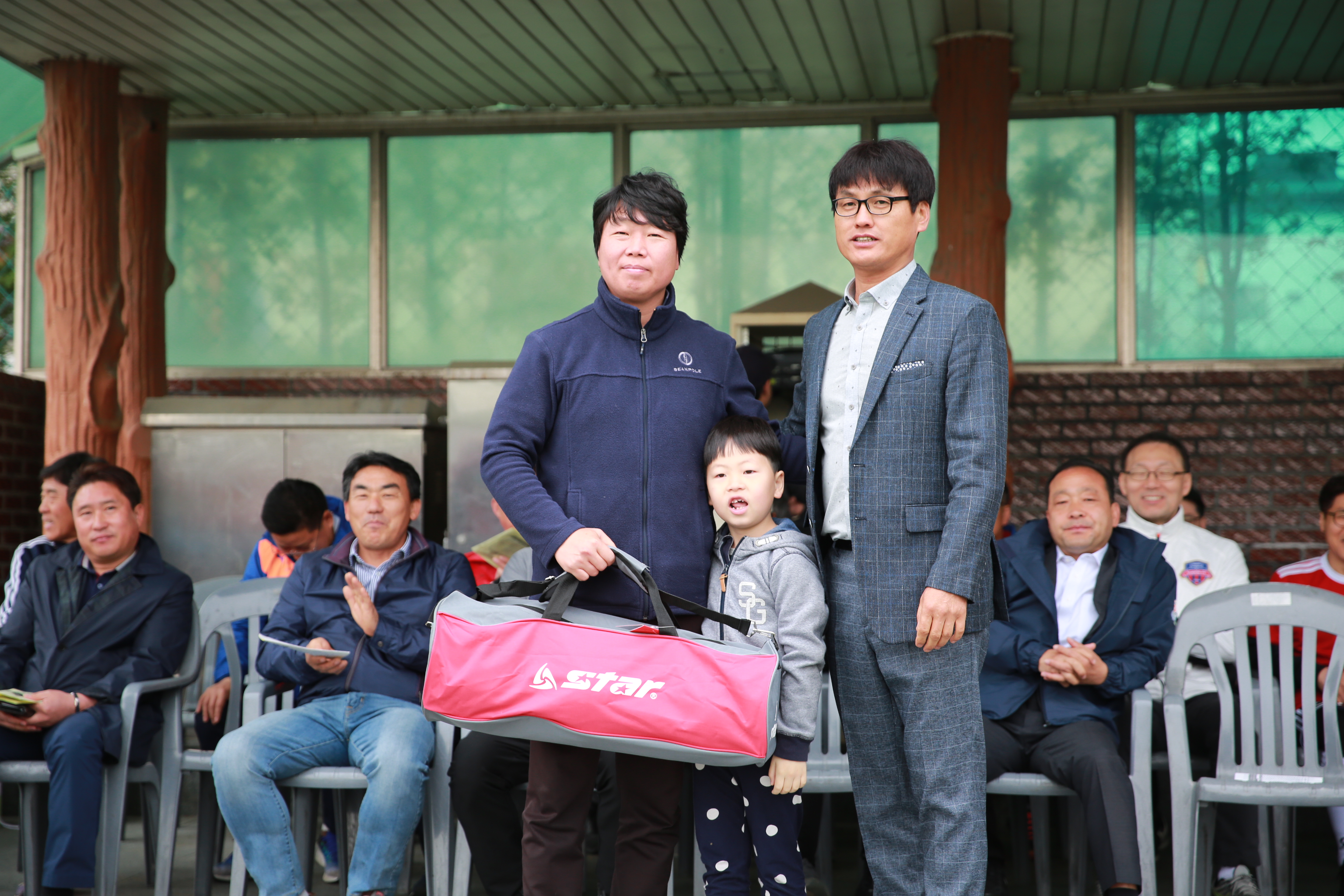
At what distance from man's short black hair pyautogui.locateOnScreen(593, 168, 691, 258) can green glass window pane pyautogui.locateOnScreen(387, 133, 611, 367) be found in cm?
460

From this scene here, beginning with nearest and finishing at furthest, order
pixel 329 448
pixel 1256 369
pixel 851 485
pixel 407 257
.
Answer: pixel 851 485
pixel 329 448
pixel 1256 369
pixel 407 257

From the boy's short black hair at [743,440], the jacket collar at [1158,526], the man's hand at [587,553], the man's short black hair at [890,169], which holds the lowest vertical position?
the jacket collar at [1158,526]

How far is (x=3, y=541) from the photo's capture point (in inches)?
262

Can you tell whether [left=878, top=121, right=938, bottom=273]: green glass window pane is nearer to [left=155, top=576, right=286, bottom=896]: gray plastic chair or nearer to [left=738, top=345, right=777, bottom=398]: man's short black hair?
[left=738, top=345, right=777, bottom=398]: man's short black hair

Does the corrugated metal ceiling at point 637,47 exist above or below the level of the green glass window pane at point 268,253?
above

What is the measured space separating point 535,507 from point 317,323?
207 inches

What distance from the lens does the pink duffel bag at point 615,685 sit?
2154 millimetres

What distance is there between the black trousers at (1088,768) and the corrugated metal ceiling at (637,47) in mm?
3398

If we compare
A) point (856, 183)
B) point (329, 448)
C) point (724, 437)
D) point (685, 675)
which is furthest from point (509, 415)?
point (329, 448)

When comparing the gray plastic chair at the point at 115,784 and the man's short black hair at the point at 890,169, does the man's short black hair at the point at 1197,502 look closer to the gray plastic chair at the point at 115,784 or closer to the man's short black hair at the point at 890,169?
the man's short black hair at the point at 890,169

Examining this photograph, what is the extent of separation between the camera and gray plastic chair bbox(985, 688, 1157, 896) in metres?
3.03

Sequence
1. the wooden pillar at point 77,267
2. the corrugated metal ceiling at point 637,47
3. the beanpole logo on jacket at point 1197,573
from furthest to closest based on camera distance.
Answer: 1. the wooden pillar at point 77,267
2. the corrugated metal ceiling at point 637,47
3. the beanpole logo on jacket at point 1197,573

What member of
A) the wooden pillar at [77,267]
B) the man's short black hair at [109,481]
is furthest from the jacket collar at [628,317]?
the wooden pillar at [77,267]

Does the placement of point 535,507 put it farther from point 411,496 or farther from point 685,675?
point 411,496
